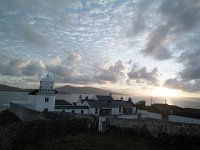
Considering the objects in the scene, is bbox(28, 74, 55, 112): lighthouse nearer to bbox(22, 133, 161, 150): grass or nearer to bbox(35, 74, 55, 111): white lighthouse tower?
bbox(35, 74, 55, 111): white lighthouse tower

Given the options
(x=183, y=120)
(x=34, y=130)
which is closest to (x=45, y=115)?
(x=34, y=130)

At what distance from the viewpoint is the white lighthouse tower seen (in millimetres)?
42375

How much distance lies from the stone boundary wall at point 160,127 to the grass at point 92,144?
1401 mm

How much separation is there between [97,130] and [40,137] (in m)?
7.86

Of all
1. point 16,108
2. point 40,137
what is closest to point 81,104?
point 16,108

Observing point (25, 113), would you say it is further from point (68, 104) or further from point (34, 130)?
point (34, 130)

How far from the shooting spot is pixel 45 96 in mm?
42688

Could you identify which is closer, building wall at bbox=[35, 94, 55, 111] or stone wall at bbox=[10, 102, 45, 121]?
stone wall at bbox=[10, 102, 45, 121]

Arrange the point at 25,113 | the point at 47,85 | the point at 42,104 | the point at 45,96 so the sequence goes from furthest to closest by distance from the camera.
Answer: the point at 47,85 < the point at 45,96 < the point at 42,104 < the point at 25,113

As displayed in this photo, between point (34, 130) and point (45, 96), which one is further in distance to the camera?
point (45, 96)

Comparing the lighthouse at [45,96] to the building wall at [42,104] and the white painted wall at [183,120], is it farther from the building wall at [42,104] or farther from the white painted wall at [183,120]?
the white painted wall at [183,120]

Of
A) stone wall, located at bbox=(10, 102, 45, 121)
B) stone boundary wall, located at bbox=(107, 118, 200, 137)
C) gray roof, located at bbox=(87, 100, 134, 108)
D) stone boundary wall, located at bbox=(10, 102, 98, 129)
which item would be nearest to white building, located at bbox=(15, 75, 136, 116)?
gray roof, located at bbox=(87, 100, 134, 108)

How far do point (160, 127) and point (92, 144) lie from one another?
7.11m

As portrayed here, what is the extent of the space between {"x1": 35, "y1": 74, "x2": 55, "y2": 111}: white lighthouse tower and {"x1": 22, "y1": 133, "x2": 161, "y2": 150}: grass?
2005cm
